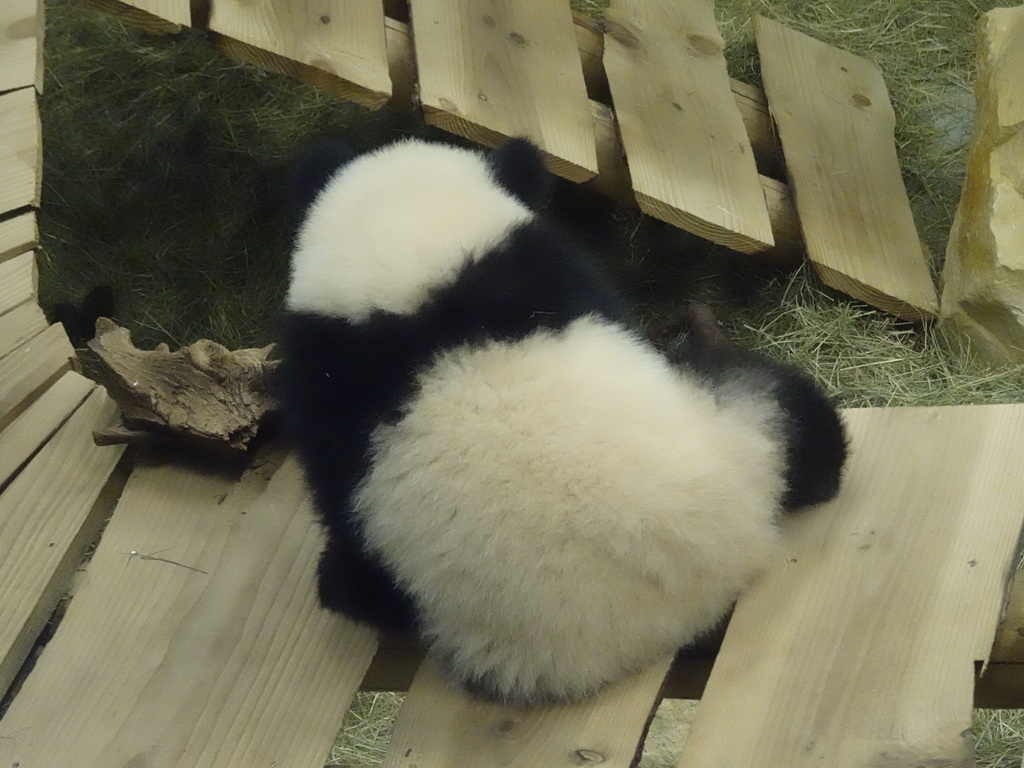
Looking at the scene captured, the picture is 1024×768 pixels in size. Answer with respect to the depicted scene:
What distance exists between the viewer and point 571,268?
5.82 feet

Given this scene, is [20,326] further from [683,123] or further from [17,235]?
[683,123]

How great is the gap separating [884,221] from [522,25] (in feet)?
4.25

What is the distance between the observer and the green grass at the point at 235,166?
349 centimetres

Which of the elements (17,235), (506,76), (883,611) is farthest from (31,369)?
(883,611)

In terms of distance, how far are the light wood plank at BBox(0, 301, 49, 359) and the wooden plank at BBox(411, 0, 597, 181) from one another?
3.75 feet

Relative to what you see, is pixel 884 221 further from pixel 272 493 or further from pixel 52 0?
pixel 52 0

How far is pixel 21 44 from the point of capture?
2.81 m

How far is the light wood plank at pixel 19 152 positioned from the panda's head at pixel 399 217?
3.04 feet

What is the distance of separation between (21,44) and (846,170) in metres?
2.50

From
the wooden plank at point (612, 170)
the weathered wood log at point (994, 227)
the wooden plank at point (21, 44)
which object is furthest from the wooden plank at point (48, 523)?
the weathered wood log at point (994, 227)

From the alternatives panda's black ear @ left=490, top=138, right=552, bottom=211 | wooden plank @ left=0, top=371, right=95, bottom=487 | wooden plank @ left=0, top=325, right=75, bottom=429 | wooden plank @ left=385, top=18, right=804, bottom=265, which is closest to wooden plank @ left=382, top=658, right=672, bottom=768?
panda's black ear @ left=490, top=138, right=552, bottom=211

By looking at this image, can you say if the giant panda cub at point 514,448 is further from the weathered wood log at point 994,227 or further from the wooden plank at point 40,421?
the weathered wood log at point 994,227

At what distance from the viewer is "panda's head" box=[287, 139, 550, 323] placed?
5.51 ft

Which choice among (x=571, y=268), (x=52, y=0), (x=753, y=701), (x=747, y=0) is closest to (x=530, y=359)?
(x=571, y=268)
